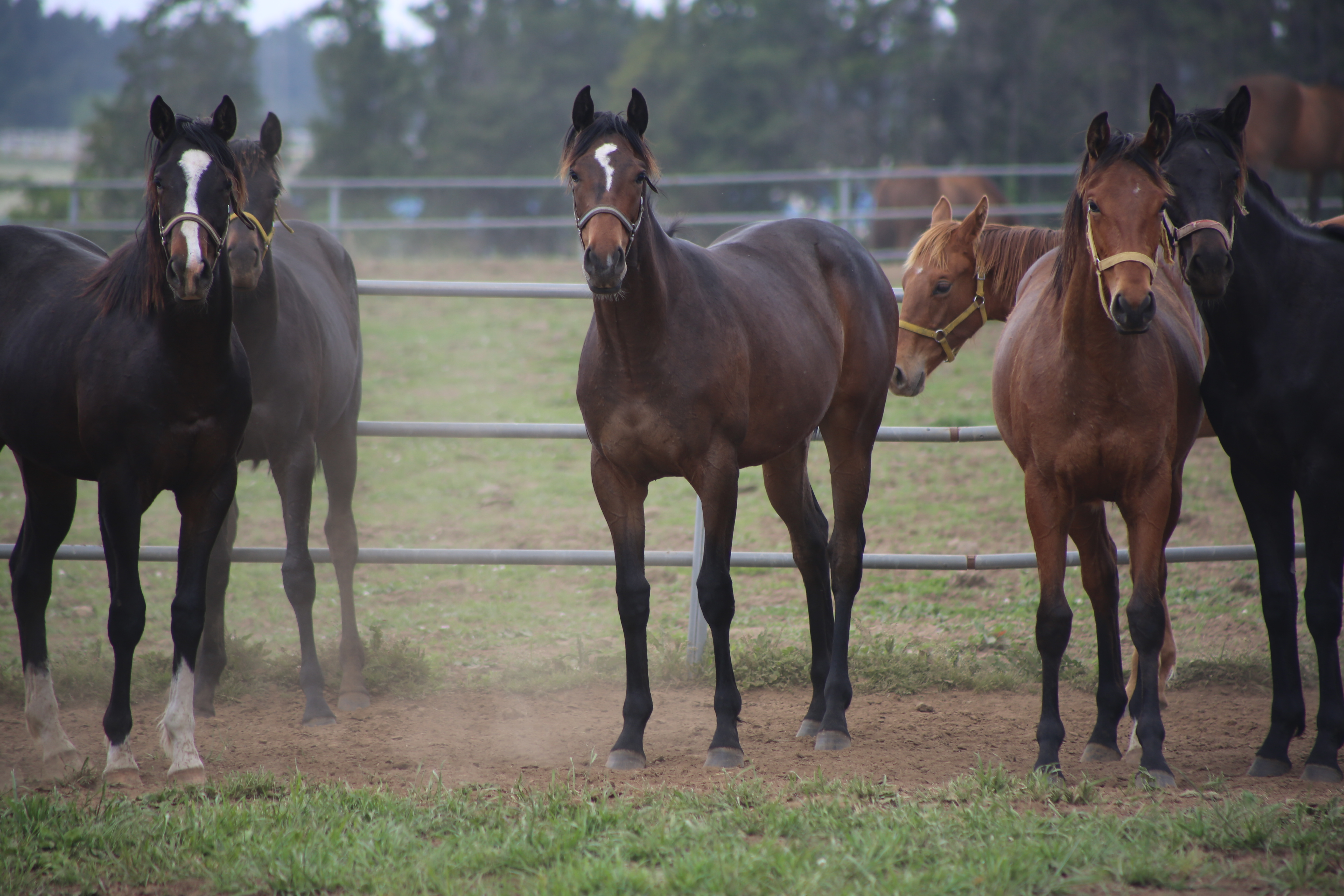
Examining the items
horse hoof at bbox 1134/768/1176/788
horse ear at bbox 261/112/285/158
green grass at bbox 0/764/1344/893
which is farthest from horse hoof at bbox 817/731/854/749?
horse ear at bbox 261/112/285/158

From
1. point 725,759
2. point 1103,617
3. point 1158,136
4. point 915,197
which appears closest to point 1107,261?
point 1158,136

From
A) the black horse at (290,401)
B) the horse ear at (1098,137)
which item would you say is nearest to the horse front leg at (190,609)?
the black horse at (290,401)

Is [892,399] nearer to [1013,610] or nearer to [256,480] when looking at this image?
[1013,610]

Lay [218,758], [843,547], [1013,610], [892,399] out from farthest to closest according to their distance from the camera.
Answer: [892,399] < [1013,610] < [843,547] < [218,758]

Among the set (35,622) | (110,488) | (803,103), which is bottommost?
(35,622)

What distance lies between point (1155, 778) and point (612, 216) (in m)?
2.45

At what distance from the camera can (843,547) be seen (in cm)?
413

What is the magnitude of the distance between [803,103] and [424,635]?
21.7m

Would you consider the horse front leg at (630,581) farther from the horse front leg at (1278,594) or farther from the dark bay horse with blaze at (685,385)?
the horse front leg at (1278,594)

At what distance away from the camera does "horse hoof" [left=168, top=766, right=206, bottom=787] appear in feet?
10.6

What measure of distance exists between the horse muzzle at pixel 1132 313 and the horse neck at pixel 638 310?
4.62 ft

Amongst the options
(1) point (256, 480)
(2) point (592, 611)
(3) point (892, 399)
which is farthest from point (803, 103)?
(2) point (592, 611)

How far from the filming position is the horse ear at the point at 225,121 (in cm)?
337

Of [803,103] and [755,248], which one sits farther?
[803,103]
